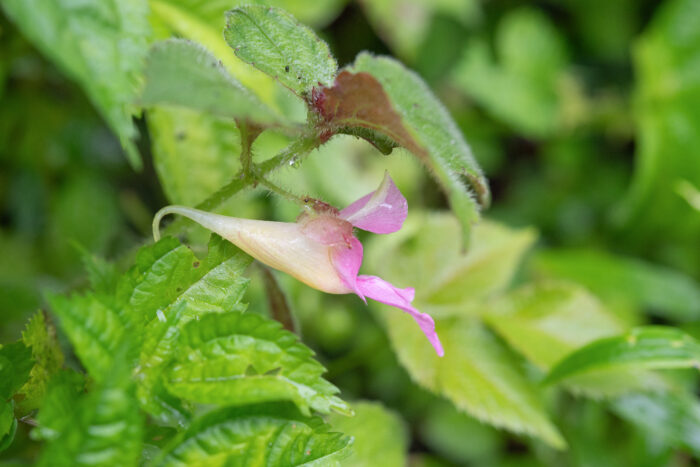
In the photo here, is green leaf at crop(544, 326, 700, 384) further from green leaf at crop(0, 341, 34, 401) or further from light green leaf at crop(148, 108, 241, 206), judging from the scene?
green leaf at crop(0, 341, 34, 401)

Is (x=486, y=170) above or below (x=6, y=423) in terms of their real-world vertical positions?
below

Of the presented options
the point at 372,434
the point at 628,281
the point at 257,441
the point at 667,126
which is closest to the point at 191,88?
the point at 257,441

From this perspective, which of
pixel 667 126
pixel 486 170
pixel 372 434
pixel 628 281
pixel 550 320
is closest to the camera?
pixel 372 434

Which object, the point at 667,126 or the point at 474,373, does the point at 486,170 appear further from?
the point at 474,373

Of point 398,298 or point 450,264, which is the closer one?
point 398,298

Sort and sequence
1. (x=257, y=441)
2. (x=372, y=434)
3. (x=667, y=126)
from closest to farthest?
(x=257, y=441) < (x=372, y=434) < (x=667, y=126)

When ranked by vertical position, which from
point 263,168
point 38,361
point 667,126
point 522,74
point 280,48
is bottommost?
point 667,126
